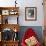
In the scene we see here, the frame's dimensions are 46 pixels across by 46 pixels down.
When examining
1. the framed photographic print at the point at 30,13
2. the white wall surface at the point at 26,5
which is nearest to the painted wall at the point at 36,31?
the white wall surface at the point at 26,5

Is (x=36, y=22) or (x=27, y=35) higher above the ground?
(x=36, y=22)

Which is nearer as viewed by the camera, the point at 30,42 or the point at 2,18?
the point at 30,42

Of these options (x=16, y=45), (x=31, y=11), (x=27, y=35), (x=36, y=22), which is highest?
(x=31, y=11)

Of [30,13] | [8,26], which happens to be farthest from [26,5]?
[8,26]

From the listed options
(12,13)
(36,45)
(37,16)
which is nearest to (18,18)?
(12,13)

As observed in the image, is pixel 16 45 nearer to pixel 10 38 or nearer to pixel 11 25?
pixel 10 38

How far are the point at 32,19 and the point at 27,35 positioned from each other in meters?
0.63

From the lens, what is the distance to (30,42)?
543 centimetres

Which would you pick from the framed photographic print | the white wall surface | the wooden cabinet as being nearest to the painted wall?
the white wall surface

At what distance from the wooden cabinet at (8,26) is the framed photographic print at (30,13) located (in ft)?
1.19

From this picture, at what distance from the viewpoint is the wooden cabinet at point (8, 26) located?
227 inches

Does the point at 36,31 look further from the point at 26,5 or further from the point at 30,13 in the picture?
the point at 26,5

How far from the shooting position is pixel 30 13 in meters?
5.96

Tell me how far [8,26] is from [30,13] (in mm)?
923
